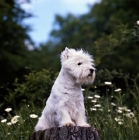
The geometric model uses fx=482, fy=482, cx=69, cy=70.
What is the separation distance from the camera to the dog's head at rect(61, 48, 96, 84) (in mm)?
6527

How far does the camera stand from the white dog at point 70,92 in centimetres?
654

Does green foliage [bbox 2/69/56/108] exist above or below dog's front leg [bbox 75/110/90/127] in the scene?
above

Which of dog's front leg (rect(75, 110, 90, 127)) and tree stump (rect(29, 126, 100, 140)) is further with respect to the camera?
dog's front leg (rect(75, 110, 90, 127))

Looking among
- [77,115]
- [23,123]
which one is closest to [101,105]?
[23,123]

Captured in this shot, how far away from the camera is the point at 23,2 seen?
767 inches

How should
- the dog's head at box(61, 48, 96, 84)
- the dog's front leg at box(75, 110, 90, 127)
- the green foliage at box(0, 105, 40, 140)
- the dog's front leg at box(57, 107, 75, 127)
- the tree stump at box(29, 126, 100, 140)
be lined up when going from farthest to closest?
the green foliage at box(0, 105, 40, 140) < the dog's front leg at box(75, 110, 90, 127) < the dog's head at box(61, 48, 96, 84) < the dog's front leg at box(57, 107, 75, 127) < the tree stump at box(29, 126, 100, 140)

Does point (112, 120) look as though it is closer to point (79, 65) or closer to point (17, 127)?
point (17, 127)

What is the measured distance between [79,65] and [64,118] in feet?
2.50

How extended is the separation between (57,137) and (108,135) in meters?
1.96

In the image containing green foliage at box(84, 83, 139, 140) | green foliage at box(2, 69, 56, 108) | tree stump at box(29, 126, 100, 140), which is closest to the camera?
tree stump at box(29, 126, 100, 140)

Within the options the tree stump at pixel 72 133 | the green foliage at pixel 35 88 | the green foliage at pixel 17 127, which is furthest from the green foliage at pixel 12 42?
the tree stump at pixel 72 133

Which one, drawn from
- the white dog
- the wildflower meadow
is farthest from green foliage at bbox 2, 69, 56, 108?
the white dog

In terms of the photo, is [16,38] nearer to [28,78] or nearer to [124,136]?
[28,78]

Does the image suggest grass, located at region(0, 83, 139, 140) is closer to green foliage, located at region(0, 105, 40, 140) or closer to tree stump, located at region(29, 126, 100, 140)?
green foliage, located at region(0, 105, 40, 140)
